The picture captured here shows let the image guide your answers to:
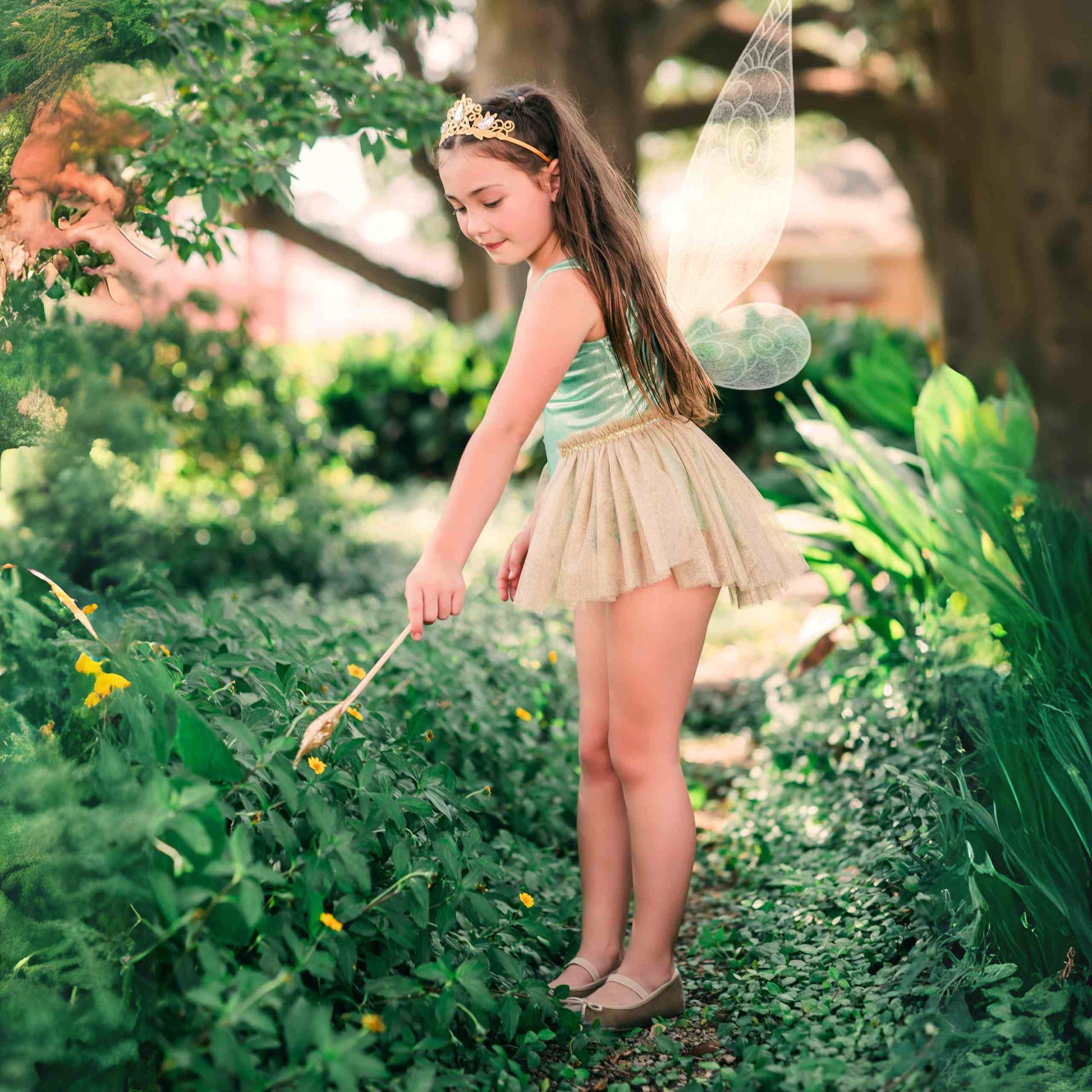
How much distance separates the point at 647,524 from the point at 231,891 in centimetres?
90

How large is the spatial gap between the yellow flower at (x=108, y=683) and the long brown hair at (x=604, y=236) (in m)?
1.01

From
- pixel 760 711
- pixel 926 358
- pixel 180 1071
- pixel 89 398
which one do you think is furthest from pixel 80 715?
pixel 926 358

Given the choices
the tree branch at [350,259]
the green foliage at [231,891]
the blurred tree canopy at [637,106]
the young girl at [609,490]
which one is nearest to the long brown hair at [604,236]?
the young girl at [609,490]

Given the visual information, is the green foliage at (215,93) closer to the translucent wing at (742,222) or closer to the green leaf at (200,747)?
the translucent wing at (742,222)

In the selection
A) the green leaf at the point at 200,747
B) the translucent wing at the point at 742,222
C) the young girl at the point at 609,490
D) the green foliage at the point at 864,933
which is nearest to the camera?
the green leaf at the point at 200,747

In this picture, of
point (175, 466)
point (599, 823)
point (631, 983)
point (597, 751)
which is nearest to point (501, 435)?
point (597, 751)

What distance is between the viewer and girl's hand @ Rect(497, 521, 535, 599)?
2232mm

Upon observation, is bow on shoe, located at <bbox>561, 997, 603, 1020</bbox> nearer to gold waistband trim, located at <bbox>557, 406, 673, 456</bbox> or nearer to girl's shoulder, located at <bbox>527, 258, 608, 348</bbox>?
gold waistband trim, located at <bbox>557, 406, 673, 456</bbox>

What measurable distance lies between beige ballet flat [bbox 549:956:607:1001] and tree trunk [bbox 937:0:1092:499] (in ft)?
15.5

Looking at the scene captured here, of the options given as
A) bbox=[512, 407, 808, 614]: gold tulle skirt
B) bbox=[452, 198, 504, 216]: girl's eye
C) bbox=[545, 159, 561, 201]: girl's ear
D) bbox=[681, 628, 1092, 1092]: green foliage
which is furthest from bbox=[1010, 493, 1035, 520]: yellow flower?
bbox=[452, 198, 504, 216]: girl's eye

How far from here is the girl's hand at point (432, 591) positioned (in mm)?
1872

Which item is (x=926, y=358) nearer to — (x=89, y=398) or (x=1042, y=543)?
(x=1042, y=543)

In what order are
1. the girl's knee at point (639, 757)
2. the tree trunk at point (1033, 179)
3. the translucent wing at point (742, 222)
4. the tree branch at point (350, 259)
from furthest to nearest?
the tree branch at point (350, 259)
the tree trunk at point (1033, 179)
the translucent wing at point (742, 222)
the girl's knee at point (639, 757)

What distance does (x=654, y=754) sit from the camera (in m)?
2.05
